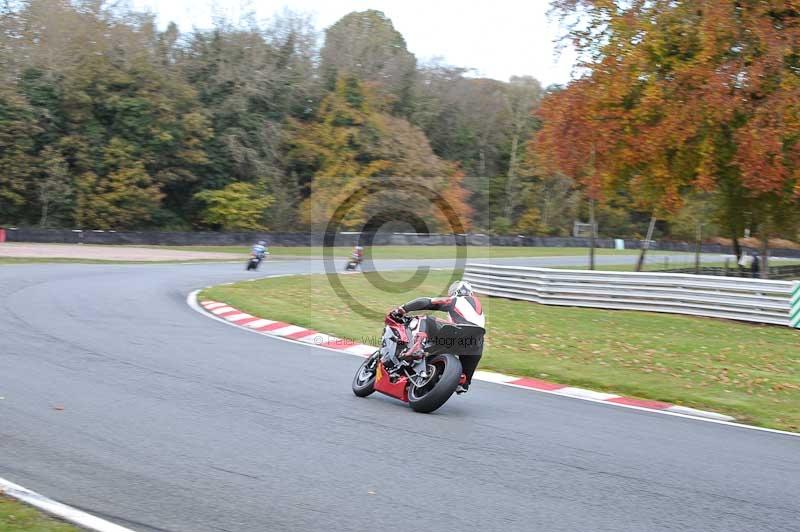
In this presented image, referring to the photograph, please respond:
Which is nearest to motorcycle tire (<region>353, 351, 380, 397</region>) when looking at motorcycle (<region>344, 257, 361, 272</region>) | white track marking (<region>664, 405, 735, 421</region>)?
white track marking (<region>664, 405, 735, 421</region>)

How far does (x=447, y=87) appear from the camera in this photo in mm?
73250

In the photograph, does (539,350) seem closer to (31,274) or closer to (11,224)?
(31,274)

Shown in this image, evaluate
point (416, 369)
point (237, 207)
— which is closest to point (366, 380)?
point (416, 369)

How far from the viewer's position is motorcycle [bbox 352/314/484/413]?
28.9 feet

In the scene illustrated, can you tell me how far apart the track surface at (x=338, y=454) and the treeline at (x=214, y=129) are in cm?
4143

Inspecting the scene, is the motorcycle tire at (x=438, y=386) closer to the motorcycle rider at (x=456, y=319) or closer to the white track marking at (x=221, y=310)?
the motorcycle rider at (x=456, y=319)

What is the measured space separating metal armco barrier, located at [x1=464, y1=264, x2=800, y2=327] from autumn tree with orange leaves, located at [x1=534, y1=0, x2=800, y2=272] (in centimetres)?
395

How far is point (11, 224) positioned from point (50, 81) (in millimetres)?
9351

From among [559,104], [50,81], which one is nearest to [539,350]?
[559,104]

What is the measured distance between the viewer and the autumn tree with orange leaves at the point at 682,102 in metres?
20.2

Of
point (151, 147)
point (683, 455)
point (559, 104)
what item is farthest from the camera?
point (151, 147)

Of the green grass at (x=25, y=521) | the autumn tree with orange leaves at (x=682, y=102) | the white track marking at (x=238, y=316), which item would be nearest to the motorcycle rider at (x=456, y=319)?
the green grass at (x=25, y=521)

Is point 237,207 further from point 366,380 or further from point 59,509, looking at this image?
point 59,509

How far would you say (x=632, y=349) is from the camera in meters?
14.4
